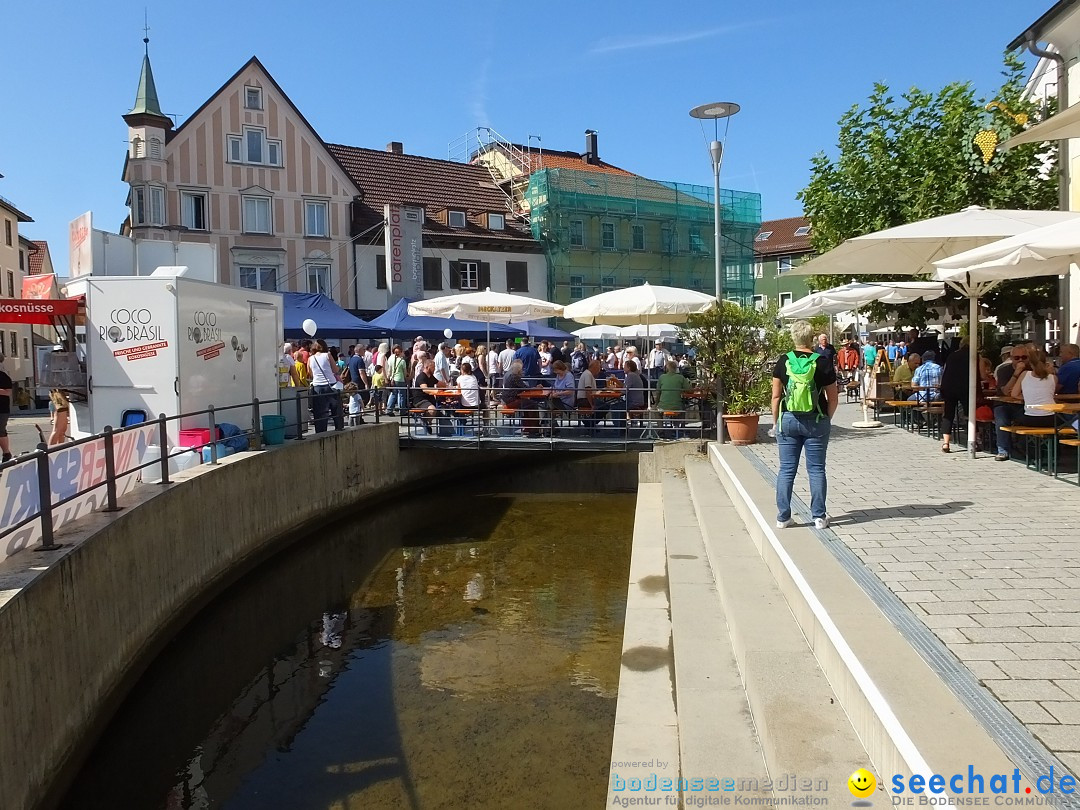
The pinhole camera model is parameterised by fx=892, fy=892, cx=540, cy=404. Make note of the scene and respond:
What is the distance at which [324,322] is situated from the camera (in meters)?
23.4

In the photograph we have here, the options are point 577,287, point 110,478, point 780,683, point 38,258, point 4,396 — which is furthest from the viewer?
point 38,258

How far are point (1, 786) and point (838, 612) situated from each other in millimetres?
4567

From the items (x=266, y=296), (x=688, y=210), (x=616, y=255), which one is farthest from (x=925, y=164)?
(x=688, y=210)

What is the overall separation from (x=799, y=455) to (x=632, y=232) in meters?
40.5

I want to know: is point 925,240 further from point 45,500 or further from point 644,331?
point 644,331

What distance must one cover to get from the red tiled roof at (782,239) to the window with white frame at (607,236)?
59.4ft

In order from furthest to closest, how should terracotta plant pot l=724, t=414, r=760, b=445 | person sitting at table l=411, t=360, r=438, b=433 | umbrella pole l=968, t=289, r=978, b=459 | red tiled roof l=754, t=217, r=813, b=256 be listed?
red tiled roof l=754, t=217, r=813, b=256 → person sitting at table l=411, t=360, r=438, b=433 → terracotta plant pot l=724, t=414, r=760, b=445 → umbrella pole l=968, t=289, r=978, b=459

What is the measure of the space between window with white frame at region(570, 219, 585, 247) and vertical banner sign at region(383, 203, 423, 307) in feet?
31.4

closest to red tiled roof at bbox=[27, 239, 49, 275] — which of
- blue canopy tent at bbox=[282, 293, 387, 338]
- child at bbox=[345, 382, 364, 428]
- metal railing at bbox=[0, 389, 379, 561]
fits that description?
blue canopy tent at bbox=[282, 293, 387, 338]

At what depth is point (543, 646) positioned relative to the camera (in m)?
8.40

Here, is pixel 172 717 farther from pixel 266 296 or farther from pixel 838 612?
pixel 266 296

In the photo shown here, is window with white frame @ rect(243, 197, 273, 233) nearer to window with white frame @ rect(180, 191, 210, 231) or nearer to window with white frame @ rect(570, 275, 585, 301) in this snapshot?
window with white frame @ rect(180, 191, 210, 231)

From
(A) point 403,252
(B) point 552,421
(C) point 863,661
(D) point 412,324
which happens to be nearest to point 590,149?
(A) point 403,252

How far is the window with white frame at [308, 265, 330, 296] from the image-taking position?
120 feet
